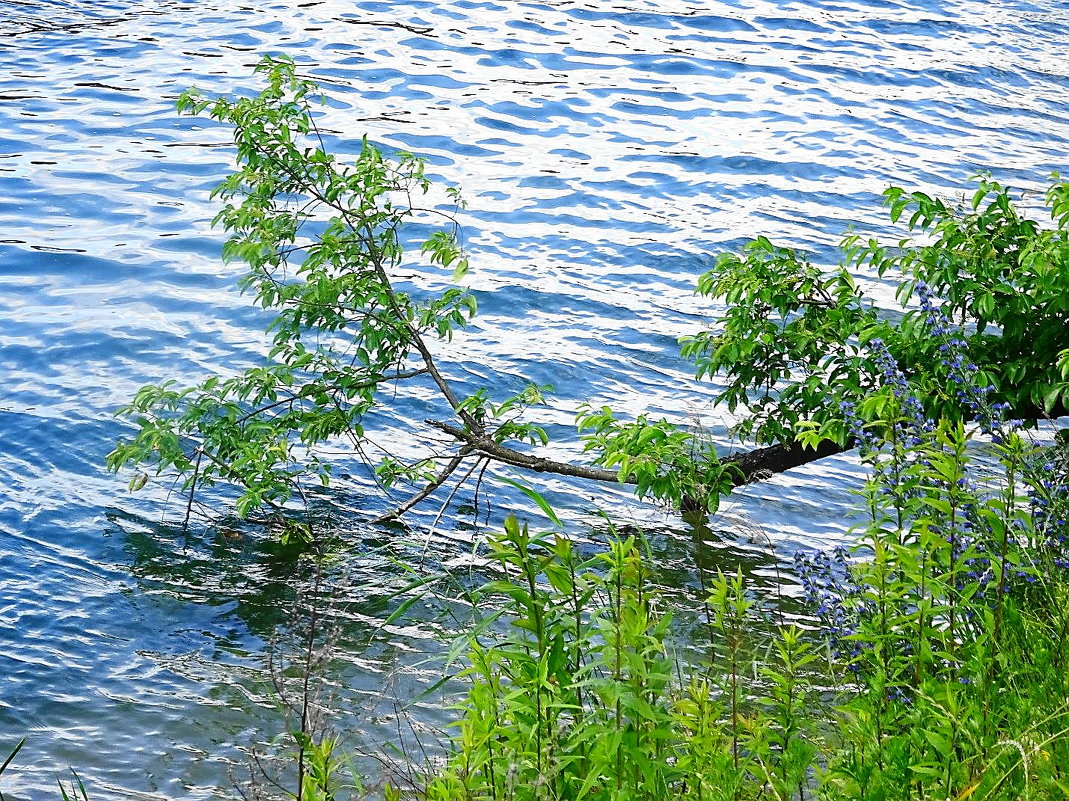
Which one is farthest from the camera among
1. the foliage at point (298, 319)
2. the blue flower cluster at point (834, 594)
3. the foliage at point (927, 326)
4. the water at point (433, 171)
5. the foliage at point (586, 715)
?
the foliage at point (298, 319)

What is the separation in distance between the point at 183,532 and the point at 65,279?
14.3 ft

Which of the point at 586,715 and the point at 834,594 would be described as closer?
the point at 586,715

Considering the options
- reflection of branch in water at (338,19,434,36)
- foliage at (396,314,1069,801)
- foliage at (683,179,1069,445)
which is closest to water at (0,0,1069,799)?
reflection of branch in water at (338,19,434,36)

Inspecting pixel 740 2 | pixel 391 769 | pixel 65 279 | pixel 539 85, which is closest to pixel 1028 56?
pixel 740 2

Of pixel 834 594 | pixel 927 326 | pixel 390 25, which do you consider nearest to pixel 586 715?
pixel 834 594

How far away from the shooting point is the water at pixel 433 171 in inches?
233

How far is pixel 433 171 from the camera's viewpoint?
1317 cm

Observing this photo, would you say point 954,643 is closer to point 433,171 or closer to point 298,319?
point 298,319

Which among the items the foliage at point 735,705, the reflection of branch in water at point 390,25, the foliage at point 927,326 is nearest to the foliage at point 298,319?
the foliage at point 927,326

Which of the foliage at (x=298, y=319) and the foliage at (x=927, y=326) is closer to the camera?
the foliage at (x=927, y=326)

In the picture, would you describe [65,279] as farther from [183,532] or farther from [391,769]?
[391,769]

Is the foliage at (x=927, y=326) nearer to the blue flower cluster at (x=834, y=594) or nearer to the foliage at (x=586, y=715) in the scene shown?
the blue flower cluster at (x=834, y=594)

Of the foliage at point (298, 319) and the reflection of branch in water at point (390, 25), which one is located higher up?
the reflection of branch in water at point (390, 25)

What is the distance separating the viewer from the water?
592 cm
